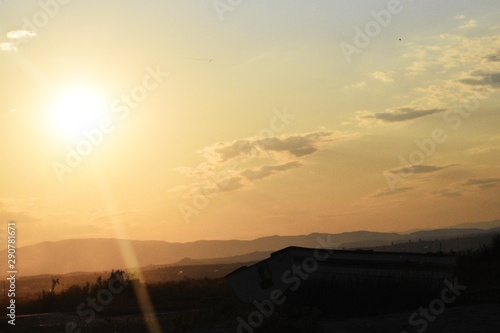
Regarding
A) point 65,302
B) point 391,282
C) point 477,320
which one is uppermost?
point 65,302

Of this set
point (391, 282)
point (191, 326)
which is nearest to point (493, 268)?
point (391, 282)

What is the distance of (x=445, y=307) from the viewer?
67.7 feet

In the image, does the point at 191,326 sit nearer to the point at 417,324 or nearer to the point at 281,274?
the point at 281,274

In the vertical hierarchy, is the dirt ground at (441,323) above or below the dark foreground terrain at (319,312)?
below

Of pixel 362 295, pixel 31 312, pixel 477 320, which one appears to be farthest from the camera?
pixel 31 312

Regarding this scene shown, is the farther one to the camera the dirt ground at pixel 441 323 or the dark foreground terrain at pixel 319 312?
the dark foreground terrain at pixel 319 312

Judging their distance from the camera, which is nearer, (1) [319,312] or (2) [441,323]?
(2) [441,323]

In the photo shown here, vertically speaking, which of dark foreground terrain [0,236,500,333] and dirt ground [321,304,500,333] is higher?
dark foreground terrain [0,236,500,333]

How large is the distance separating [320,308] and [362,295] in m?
1.36

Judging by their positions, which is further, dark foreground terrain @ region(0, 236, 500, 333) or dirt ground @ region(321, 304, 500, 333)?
dark foreground terrain @ region(0, 236, 500, 333)

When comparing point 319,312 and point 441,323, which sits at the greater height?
point 319,312

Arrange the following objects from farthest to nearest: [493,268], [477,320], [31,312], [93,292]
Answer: [93,292] → [31,312] → [493,268] → [477,320]

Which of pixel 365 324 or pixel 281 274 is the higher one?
pixel 281 274

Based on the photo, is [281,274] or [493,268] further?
[493,268]
